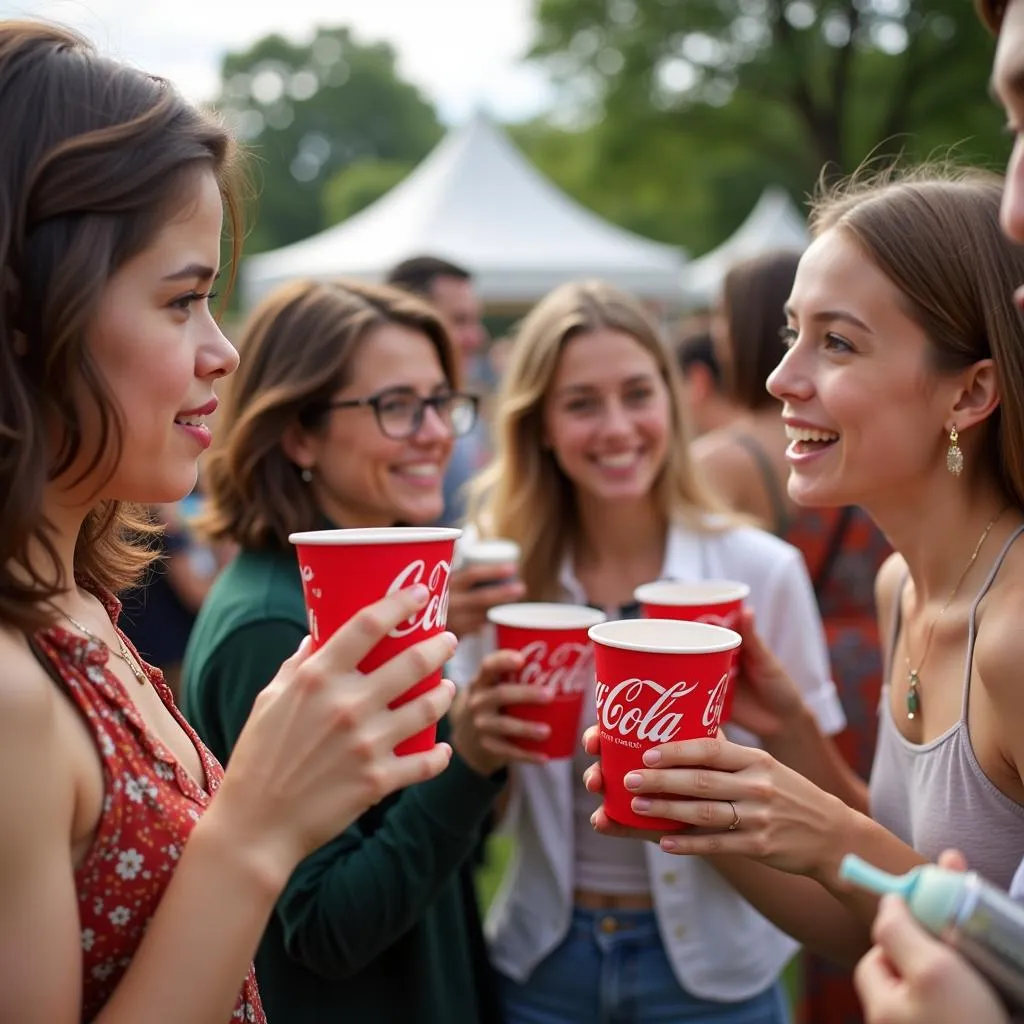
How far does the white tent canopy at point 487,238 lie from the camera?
11383 mm

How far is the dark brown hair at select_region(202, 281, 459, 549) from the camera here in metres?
2.61

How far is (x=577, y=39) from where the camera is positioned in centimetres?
2241

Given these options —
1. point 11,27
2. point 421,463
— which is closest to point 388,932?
point 421,463

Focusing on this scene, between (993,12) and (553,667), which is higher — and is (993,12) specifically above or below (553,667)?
above

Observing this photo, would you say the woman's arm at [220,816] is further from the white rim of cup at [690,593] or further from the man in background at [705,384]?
the man in background at [705,384]

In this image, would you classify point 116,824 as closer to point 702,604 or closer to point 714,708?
point 714,708

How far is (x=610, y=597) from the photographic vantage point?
303 cm

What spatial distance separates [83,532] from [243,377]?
1.12 metres

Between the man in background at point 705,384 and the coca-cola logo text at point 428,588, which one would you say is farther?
the man in background at point 705,384

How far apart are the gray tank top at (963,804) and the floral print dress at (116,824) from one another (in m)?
1.32

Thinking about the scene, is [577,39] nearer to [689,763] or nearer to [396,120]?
[689,763]

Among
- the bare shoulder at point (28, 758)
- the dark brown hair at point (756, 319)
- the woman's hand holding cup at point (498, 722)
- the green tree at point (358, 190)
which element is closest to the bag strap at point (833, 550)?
the dark brown hair at point (756, 319)

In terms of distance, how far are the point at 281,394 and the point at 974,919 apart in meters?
2.07

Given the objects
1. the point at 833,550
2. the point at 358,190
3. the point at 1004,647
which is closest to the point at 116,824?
the point at 1004,647
